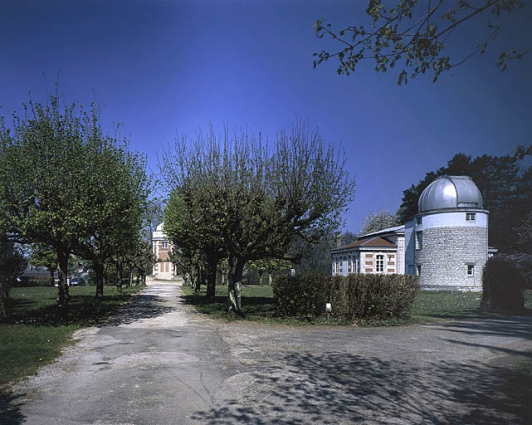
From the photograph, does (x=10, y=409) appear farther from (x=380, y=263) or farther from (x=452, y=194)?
(x=380, y=263)

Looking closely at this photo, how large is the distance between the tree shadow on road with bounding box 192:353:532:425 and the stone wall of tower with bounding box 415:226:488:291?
32.7m

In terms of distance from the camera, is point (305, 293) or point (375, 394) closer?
point (375, 394)

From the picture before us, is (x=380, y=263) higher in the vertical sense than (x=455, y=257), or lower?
lower

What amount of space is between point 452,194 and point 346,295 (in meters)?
30.1

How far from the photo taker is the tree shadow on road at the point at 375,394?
576 cm

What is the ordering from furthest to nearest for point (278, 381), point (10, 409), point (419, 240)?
point (419, 240) → point (278, 381) → point (10, 409)

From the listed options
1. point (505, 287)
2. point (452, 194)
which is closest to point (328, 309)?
point (505, 287)

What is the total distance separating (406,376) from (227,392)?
337 centimetres

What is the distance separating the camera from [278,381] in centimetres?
750

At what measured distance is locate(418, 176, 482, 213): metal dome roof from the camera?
1610 inches

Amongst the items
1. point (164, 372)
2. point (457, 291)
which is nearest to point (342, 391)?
point (164, 372)

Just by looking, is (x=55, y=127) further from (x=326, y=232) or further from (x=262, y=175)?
(x=326, y=232)

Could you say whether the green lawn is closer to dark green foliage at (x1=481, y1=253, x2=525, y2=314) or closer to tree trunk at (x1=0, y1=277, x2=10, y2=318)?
tree trunk at (x1=0, y1=277, x2=10, y2=318)

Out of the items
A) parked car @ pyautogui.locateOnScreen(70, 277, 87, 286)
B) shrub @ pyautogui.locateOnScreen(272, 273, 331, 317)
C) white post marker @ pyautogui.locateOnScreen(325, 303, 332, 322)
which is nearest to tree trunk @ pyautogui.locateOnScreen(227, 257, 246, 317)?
shrub @ pyautogui.locateOnScreen(272, 273, 331, 317)
